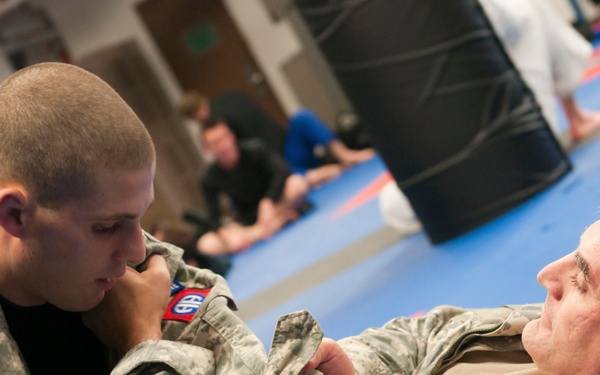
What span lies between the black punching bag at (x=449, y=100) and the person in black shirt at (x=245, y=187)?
3.77m

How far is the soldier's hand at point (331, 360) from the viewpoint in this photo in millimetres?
1757

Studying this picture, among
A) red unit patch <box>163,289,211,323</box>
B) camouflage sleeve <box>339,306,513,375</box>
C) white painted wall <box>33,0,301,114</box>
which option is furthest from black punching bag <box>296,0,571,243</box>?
white painted wall <box>33,0,301,114</box>

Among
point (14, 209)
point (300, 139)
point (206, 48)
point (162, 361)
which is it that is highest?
point (206, 48)

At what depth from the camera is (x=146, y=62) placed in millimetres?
12664

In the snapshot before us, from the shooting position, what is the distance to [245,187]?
8.41 meters

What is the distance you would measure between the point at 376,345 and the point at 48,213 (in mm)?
989

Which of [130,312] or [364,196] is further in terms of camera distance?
[364,196]

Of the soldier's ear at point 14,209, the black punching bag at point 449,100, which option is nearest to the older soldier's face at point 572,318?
the soldier's ear at point 14,209

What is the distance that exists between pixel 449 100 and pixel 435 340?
2.33 meters

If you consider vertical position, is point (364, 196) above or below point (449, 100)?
below

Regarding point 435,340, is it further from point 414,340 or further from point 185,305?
point 185,305

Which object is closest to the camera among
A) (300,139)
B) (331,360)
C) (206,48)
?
(331,360)

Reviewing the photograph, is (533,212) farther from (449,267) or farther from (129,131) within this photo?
(129,131)

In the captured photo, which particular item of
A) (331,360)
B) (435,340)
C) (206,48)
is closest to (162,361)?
(331,360)
